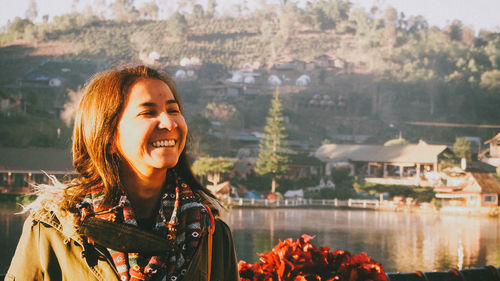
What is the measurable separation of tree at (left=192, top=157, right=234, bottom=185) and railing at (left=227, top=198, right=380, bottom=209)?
379mm

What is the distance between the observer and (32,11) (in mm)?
7289

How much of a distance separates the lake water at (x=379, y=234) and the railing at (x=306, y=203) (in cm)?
9

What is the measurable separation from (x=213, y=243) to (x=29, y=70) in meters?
7.16

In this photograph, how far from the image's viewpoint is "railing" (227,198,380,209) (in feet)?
23.0

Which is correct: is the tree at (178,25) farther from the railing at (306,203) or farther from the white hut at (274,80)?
the railing at (306,203)

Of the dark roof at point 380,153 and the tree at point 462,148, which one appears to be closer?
the tree at point 462,148

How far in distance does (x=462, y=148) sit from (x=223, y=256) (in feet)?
21.3

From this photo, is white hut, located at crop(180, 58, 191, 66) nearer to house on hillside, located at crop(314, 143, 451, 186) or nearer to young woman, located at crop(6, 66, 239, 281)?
house on hillside, located at crop(314, 143, 451, 186)

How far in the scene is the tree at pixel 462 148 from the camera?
671 cm

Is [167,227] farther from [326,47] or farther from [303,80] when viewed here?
[326,47]

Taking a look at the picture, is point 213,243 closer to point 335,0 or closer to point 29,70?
point 29,70

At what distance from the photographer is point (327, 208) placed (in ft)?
23.0

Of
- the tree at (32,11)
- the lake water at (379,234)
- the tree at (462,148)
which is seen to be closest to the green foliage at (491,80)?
the tree at (462,148)

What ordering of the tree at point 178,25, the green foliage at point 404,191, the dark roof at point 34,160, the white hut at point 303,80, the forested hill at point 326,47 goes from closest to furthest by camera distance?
1. the dark roof at point 34,160
2. the green foliage at point 404,191
3. the forested hill at point 326,47
4. the white hut at point 303,80
5. the tree at point 178,25
